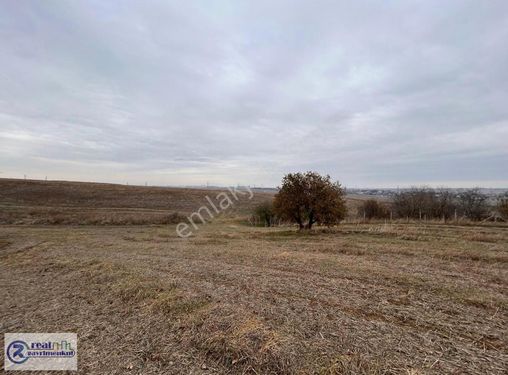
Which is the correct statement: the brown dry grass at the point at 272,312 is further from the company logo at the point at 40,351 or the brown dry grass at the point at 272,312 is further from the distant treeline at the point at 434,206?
the distant treeline at the point at 434,206

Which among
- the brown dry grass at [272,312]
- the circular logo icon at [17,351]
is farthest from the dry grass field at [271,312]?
the circular logo icon at [17,351]

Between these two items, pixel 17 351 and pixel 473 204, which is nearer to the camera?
pixel 17 351

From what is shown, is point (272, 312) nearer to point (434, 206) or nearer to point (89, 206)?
point (434, 206)

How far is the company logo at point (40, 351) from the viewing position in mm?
4168

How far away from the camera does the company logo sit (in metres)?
4.17

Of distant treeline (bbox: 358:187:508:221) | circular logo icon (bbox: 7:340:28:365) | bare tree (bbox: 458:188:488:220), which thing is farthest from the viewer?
distant treeline (bbox: 358:187:508:221)

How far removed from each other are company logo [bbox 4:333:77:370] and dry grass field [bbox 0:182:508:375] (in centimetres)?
18

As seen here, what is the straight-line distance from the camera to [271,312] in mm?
5367

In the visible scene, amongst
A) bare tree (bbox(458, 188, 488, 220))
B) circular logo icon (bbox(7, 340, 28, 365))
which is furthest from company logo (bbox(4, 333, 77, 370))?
bare tree (bbox(458, 188, 488, 220))

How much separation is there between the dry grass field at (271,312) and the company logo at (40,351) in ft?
0.59

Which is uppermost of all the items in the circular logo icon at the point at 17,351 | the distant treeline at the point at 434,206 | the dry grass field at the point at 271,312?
the distant treeline at the point at 434,206

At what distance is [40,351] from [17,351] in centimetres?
34

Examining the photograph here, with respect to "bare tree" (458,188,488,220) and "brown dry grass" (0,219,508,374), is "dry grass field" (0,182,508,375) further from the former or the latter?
"bare tree" (458,188,488,220)

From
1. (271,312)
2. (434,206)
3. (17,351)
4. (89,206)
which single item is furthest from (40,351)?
(89,206)
